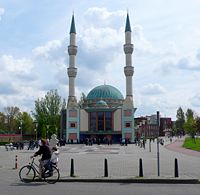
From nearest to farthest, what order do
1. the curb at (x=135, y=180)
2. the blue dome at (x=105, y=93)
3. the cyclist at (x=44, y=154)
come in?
1. the curb at (x=135, y=180)
2. the cyclist at (x=44, y=154)
3. the blue dome at (x=105, y=93)

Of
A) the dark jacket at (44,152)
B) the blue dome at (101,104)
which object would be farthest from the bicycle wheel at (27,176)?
the blue dome at (101,104)

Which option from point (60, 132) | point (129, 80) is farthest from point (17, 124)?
point (129, 80)

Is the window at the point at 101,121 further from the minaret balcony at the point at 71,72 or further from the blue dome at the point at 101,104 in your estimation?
the minaret balcony at the point at 71,72

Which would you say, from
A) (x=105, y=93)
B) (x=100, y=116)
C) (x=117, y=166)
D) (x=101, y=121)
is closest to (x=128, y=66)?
(x=100, y=116)

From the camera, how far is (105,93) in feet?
340

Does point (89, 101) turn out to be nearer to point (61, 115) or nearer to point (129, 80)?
point (61, 115)

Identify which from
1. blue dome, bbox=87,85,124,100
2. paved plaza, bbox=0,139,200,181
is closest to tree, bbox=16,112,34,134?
blue dome, bbox=87,85,124,100

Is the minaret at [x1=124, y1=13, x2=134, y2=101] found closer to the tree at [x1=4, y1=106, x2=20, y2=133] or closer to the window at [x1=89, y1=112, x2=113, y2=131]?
the window at [x1=89, y1=112, x2=113, y2=131]

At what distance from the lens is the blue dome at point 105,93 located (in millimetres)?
103188

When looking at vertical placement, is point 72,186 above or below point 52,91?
below

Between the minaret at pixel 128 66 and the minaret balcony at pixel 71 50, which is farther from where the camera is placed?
the minaret balcony at pixel 71 50

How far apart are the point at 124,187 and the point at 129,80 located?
76.1 m

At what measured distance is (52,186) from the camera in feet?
41.7

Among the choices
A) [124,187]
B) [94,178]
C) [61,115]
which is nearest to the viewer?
[124,187]
